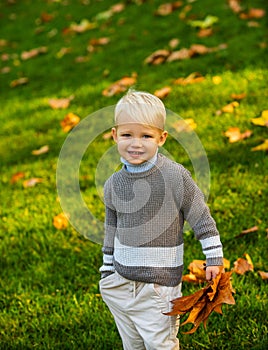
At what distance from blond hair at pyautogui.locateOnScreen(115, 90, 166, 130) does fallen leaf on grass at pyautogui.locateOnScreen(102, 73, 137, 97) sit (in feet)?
10.5

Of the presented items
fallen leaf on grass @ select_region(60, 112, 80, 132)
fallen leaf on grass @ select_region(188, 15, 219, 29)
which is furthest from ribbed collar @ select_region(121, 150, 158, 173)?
fallen leaf on grass @ select_region(188, 15, 219, 29)

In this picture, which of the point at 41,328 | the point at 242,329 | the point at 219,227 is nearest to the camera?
the point at 242,329

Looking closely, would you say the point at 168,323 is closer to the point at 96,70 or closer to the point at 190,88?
the point at 190,88

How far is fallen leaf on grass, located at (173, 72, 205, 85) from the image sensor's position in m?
5.09

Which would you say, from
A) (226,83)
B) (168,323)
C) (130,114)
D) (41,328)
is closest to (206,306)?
(168,323)

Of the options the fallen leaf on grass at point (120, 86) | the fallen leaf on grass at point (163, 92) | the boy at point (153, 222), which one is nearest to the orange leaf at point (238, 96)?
the fallen leaf on grass at point (163, 92)

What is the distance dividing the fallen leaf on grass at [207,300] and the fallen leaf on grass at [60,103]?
11.8 ft

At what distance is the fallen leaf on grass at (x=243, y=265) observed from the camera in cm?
286

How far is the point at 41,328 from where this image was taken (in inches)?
108

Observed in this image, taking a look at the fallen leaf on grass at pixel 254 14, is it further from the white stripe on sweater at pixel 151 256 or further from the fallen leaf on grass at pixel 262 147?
the white stripe on sweater at pixel 151 256

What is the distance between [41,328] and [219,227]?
116 cm

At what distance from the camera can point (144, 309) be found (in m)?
2.13

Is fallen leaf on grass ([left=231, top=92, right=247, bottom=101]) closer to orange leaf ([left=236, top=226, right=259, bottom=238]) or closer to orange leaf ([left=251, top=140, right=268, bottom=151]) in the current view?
orange leaf ([left=251, top=140, right=268, bottom=151])

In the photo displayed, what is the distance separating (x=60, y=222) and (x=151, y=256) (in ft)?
5.08
